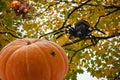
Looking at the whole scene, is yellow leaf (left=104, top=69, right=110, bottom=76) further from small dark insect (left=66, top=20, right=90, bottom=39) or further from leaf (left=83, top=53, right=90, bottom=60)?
small dark insect (left=66, top=20, right=90, bottom=39)

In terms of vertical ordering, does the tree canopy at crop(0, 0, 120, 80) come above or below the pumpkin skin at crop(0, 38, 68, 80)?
above

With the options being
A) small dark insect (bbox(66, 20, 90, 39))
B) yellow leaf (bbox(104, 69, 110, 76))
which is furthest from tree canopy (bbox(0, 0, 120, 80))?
small dark insect (bbox(66, 20, 90, 39))

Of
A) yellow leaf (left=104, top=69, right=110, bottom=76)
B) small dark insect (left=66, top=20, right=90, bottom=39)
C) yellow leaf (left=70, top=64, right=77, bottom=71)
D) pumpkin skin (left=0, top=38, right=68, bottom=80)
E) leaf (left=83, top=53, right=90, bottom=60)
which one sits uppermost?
leaf (left=83, top=53, right=90, bottom=60)

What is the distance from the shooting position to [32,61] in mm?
1967

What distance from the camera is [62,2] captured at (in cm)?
764

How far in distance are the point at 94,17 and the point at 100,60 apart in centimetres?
121

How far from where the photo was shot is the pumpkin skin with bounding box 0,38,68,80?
1949mm

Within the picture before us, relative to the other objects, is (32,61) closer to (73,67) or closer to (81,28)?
(81,28)

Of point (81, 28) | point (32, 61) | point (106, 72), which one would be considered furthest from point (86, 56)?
point (32, 61)

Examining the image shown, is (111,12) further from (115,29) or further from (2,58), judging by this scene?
(2,58)

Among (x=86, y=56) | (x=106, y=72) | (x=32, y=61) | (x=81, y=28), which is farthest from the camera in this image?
(x=86, y=56)

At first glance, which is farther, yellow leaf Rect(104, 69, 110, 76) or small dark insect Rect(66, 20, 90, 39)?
yellow leaf Rect(104, 69, 110, 76)

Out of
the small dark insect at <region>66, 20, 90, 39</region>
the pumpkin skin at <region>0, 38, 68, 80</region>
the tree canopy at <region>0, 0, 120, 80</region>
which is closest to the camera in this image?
the pumpkin skin at <region>0, 38, 68, 80</region>

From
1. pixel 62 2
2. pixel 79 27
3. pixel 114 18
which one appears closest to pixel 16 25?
pixel 62 2
